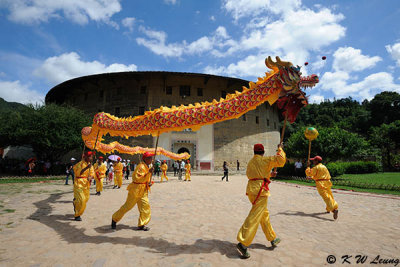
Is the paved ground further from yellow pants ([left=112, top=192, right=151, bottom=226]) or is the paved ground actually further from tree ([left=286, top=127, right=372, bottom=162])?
tree ([left=286, top=127, right=372, bottom=162])

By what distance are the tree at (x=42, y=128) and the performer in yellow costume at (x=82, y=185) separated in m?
13.7

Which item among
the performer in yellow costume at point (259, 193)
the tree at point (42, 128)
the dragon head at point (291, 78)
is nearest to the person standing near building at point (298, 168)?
the dragon head at point (291, 78)

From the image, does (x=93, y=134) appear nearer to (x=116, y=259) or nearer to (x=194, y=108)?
(x=194, y=108)

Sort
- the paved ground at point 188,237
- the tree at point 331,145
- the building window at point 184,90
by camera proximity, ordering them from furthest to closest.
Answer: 1. the building window at point 184,90
2. the tree at point 331,145
3. the paved ground at point 188,237

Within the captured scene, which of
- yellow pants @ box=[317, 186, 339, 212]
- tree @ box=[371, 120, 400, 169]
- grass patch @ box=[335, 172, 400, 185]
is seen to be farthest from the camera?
tree @ box=[371, 120, 400, 169]

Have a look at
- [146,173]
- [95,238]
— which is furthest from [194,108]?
[95,238]

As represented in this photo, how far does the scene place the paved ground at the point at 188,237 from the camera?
11.1ft

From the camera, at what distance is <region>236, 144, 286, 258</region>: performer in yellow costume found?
11.6 ft

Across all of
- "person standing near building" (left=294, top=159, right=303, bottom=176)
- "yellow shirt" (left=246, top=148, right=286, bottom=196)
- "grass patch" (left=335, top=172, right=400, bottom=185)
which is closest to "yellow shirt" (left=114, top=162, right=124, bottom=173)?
"yellow shirt" (left=246, top=148, right=286, bottom=196)

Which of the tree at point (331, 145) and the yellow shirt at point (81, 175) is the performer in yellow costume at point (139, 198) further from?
the tree at point (331, 145)

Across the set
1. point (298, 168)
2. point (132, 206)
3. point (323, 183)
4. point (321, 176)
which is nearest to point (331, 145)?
point (298, 168)

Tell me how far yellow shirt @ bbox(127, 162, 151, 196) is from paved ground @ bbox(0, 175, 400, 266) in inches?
33.5

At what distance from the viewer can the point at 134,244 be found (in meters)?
3.98

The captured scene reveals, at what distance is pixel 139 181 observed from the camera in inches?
196
